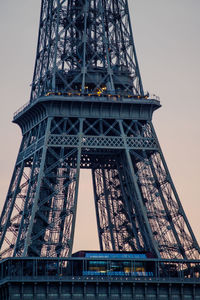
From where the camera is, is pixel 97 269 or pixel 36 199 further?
pixel 36 199

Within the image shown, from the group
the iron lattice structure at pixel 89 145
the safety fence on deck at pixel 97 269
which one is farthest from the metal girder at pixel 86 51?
the safety fence on deck at pixel 97 269

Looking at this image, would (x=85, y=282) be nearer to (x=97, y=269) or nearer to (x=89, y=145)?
(x=97, y=269)

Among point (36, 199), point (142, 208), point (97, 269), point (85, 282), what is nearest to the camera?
point (85, 282)

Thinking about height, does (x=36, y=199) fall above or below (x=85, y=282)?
above

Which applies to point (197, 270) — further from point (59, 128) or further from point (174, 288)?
point (59, 128)

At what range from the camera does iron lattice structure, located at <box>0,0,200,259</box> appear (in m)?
118

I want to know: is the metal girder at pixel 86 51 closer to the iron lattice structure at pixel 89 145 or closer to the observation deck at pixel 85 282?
the iron lattice structure at pixel 89 145

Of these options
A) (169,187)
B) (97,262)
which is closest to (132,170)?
(169,187)

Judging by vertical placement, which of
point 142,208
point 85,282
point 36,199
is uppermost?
point 36,199

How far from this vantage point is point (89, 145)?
397 ft

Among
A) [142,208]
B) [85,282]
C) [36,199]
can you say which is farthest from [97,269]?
[36,199]

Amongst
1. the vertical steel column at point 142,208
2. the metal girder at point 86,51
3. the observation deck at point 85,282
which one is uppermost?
the metal girder at point 86,51

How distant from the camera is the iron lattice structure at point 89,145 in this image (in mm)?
118000

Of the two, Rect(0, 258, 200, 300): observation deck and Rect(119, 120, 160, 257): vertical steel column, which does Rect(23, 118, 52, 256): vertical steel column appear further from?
Rect(119, 120, 160, 257): vertical steel column
